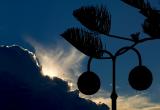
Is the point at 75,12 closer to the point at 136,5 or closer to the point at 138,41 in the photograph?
the point at 138,41

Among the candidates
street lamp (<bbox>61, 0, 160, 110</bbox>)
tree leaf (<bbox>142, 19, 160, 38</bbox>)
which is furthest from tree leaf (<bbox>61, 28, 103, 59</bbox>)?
tree leaf (<bbox>142, 19, 160, 38</bbox>)

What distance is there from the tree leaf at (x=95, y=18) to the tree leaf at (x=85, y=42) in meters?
0.23

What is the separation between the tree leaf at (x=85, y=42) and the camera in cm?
489

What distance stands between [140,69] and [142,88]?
0.31 m

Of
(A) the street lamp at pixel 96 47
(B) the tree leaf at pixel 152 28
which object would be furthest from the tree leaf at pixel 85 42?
(B) the tree leaf at pixel 152 28

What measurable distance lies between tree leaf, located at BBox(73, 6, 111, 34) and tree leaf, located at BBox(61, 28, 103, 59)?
0.76ft

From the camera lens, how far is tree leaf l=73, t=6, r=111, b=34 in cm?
491

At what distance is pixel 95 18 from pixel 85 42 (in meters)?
0.49

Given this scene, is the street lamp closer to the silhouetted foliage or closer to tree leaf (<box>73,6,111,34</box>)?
tree leaf (<box>73,6,111,34</box>)

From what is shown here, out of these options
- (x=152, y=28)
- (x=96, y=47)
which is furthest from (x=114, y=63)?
(x=152, y=28)

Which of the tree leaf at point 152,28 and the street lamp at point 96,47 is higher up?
the tree leaf at point 152,28

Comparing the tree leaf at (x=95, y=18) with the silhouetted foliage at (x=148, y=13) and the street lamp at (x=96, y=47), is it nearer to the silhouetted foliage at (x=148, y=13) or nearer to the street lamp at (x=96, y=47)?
the street lamp at (x=96, y=47)

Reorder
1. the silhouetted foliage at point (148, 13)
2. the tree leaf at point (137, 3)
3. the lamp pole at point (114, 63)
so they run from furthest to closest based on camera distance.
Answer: the tree leaf at point (137, 3) → the silhouetted foliage at point (148, 13) → the lamp pole at point (114, 63)

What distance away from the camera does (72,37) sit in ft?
16.6
